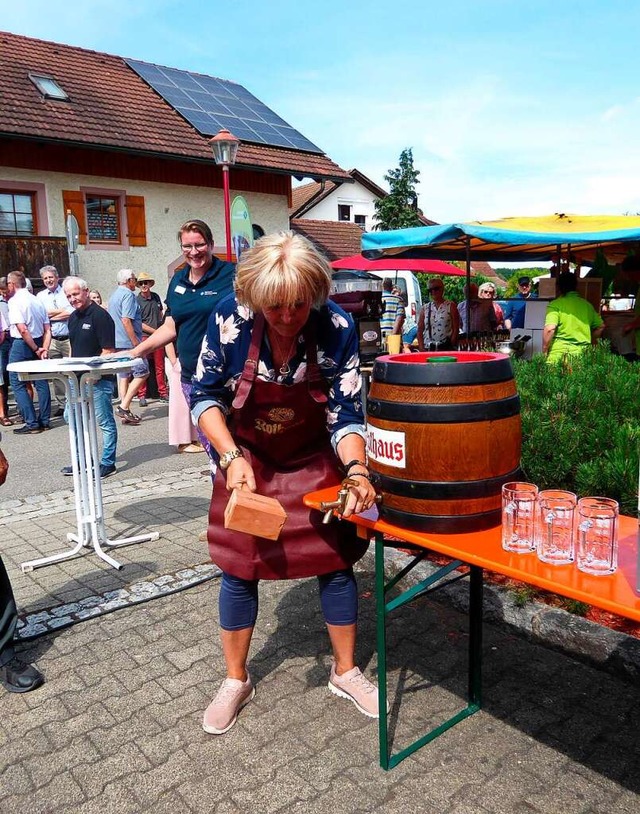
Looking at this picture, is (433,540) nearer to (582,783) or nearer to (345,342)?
(345,342)

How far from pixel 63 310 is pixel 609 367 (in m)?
8.44

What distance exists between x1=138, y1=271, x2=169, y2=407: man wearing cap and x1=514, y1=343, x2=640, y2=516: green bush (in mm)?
8099

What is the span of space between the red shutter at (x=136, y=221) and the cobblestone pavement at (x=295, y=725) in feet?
37.9

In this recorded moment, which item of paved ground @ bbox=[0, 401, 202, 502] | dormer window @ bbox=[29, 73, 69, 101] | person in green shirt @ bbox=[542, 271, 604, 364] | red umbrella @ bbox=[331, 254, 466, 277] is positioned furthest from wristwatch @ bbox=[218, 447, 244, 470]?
dormer window @ bbox=[29, 73, 69, 101]

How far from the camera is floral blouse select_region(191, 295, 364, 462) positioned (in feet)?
7.77

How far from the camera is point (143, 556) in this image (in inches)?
169

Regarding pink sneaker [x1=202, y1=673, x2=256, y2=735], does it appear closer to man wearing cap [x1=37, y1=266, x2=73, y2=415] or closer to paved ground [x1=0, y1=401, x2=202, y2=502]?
paved ground [x1=0, y1=401, x2=202, y2=502]

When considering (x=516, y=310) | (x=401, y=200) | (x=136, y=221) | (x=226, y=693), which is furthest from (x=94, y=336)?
(x=401, y=200)

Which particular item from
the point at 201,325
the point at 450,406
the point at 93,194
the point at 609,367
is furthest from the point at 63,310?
the point at 450,406

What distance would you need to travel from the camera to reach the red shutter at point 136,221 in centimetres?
1413

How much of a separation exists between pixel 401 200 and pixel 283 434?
38393mm

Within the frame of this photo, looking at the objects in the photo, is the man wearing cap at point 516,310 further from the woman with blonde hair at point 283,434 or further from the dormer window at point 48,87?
the dormer window at point 48,87

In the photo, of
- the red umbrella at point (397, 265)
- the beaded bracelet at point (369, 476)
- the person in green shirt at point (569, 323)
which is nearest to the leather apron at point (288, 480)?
the beaded bracelet at point (369, 476)

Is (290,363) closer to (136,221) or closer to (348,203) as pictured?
(136,221)
